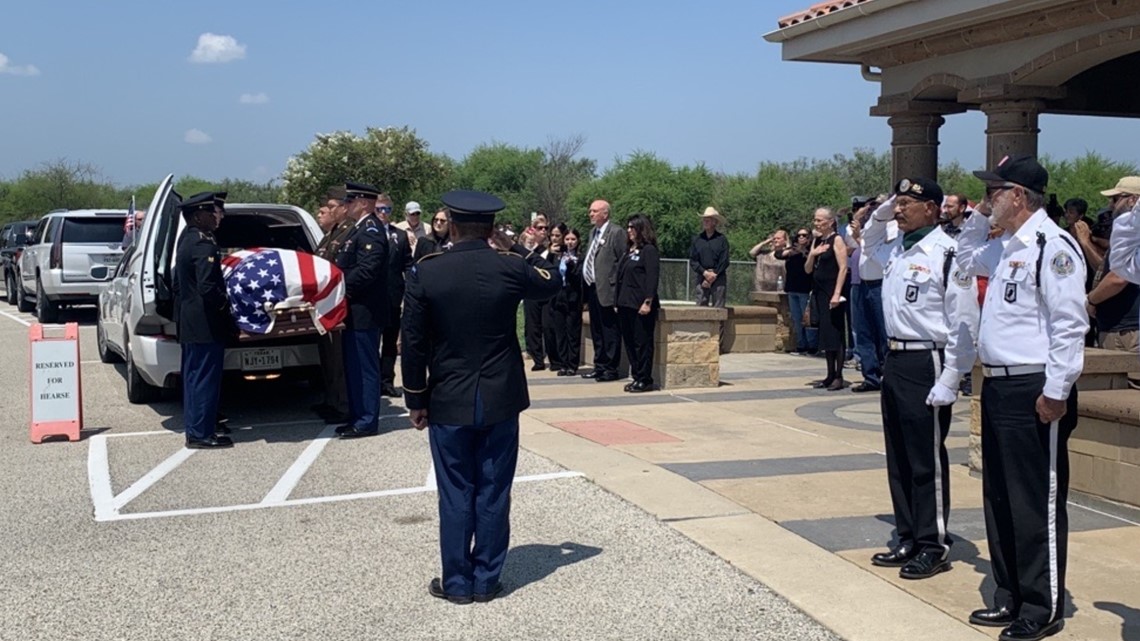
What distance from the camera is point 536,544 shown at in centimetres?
607

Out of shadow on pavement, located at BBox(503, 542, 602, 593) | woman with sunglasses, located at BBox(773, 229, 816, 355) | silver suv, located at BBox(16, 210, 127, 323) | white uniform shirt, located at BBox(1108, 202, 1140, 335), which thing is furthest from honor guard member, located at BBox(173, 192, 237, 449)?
silver suv, located at BBox(16, 210, 127, 323)

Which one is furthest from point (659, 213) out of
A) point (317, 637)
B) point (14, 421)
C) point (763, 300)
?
point (317, 637)

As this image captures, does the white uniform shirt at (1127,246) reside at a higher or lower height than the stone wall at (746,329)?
higher

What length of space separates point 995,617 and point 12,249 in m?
28.5

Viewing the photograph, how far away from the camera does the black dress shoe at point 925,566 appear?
538 centimetres

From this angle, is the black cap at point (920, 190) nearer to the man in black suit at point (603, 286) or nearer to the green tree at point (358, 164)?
the man in black suit at point (603, 286)

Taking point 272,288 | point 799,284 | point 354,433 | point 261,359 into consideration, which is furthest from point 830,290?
point 272,288

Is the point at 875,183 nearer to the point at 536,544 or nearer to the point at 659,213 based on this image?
the point at 659,213

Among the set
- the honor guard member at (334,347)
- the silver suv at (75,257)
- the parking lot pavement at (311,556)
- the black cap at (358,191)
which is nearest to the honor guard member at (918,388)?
the parking lot pavement at (311,556)

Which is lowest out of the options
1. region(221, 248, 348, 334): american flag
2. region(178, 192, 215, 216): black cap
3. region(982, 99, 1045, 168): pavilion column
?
region(221, 248, 348, 334): american flag

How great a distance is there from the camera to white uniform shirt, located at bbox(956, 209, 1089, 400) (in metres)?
4.48

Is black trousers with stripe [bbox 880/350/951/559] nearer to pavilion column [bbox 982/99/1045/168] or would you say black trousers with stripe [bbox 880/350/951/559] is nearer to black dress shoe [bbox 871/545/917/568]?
black dress shoe [bbox 871/545/917/568]

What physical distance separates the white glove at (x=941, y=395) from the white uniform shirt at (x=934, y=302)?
24 millimetres

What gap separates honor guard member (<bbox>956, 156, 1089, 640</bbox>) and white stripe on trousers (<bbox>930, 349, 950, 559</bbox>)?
1.96 feet
